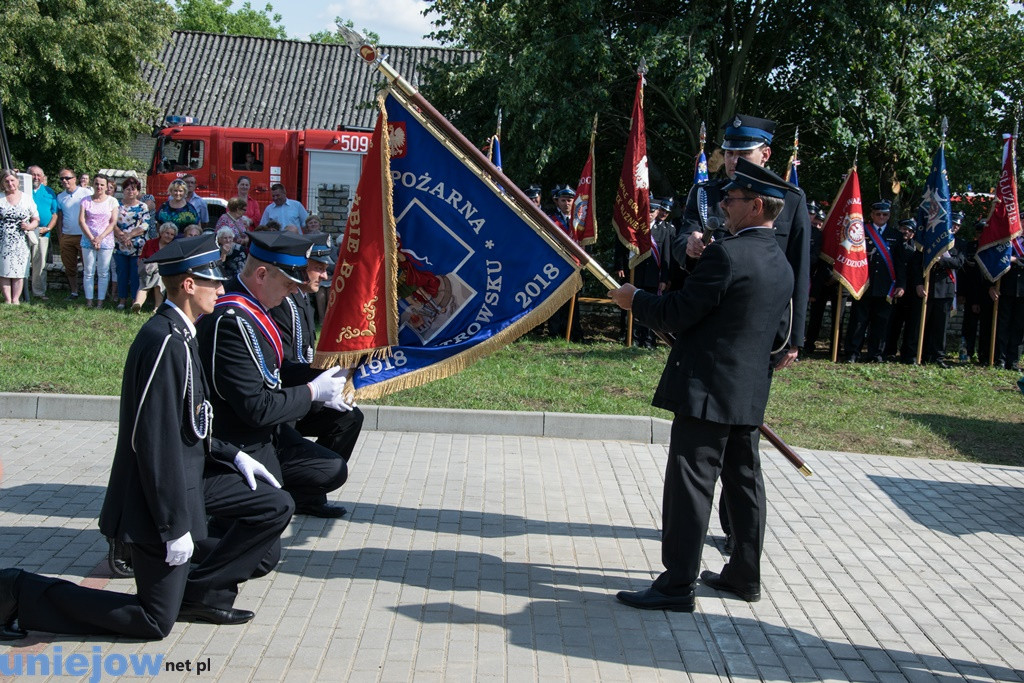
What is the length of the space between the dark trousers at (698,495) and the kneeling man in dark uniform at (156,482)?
226cm


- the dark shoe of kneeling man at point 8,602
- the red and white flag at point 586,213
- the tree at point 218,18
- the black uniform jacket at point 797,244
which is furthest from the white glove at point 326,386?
the tree at point 218,18

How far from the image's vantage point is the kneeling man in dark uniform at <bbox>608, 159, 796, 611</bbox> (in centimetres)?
484

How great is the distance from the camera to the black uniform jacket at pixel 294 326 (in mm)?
5867

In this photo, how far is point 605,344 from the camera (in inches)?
535

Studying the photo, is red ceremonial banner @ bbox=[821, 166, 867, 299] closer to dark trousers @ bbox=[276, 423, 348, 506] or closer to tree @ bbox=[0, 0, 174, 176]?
dark trousers @ bbox=[276, 423, 348, 506]

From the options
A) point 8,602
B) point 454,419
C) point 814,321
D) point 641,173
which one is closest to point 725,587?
point 8,602

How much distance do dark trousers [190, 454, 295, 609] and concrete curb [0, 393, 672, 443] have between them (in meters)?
3.82

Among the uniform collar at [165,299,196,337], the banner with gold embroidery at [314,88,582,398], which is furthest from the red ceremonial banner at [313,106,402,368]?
the uniform collar at [165,299,196,337]

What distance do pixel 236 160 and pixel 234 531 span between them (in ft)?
61.4

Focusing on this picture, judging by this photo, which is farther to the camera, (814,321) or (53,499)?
(814,321)

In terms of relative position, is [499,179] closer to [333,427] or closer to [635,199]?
[333,427]

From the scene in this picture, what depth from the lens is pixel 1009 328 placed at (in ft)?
44.4

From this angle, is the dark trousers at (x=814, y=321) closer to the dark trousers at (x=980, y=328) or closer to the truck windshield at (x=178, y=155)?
the dark trousers at (x=980, y=328)

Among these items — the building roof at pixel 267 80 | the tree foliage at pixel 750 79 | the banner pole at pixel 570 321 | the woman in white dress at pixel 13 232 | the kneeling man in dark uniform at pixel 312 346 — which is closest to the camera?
the kneeling man in dark uniform at pixel 312 346
